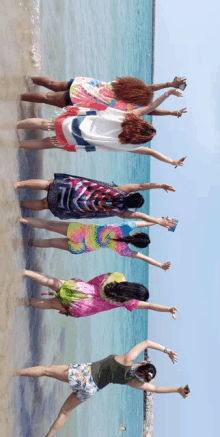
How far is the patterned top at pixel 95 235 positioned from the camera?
11.5 feet

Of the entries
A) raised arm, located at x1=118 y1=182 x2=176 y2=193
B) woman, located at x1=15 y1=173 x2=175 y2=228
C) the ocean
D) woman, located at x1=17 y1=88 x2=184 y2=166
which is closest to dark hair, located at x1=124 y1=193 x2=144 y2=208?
woman, located at x1=15 y1=173 x2=175 y2=228

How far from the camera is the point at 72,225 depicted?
11.5 feet

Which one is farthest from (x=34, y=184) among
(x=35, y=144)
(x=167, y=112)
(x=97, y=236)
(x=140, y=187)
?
(x=167, y=112)

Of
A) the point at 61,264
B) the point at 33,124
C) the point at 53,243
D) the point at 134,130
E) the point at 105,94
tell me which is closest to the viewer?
the point at 134,130

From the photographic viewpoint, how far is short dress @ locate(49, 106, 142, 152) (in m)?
3.15

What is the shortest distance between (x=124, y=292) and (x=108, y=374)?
753 mm

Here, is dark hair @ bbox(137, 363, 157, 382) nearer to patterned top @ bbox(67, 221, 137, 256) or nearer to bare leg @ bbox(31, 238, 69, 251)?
patterned top @ bbox(67, 221, 137, 256)

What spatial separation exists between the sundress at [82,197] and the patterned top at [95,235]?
16 cm

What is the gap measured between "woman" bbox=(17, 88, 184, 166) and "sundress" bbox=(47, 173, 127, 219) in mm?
309

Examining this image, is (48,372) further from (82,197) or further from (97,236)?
(82,197)

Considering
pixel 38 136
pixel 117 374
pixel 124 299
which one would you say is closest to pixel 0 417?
pixel 117 374

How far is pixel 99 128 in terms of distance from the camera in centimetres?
318

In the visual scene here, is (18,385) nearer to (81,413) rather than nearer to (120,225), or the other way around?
(120,225)

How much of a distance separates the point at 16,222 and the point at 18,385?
4.33ft
